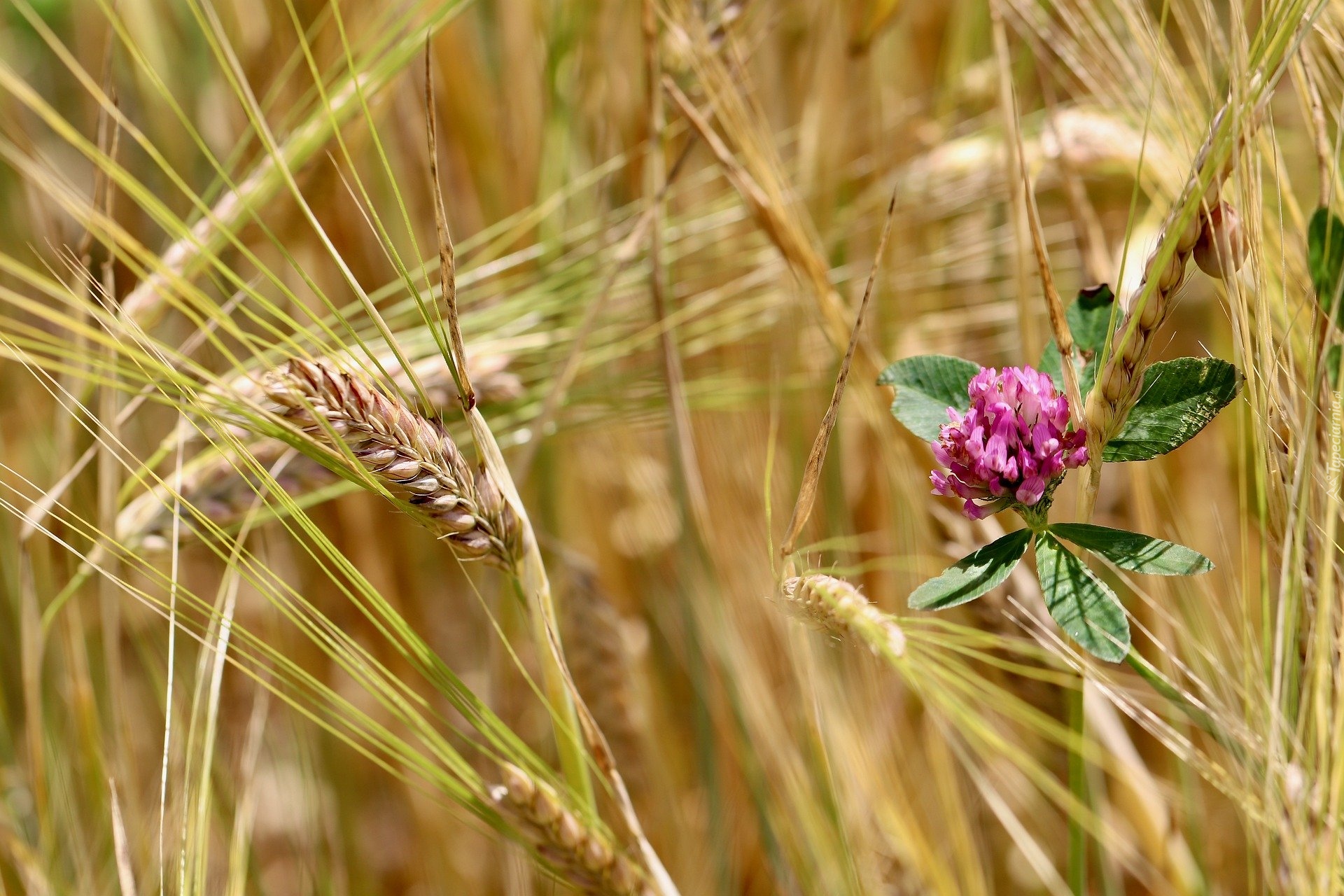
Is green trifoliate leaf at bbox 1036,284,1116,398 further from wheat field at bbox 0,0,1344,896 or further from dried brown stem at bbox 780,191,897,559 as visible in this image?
dried brown stem at bbox 780,191,897,559

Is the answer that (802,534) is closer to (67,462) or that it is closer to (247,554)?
(247,554)

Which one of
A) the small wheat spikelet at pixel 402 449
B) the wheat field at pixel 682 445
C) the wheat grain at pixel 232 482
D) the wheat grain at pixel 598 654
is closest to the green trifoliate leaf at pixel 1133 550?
the wheat field at pixel 682 445

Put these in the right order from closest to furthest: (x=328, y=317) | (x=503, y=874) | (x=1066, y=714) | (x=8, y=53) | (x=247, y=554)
A: (x=247, y=554), (x=1066, y=714), (x=328, y=317), (x=503, y=874), (x=8, y=53)

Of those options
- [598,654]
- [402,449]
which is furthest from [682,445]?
[402,449]

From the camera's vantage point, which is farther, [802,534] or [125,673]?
[125,673]

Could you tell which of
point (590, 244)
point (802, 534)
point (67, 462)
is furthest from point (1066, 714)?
point (67, 462)

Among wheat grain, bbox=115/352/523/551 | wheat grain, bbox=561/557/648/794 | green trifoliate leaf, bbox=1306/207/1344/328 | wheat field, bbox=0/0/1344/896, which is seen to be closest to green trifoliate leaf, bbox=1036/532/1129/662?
wheat field, bbox=0/0/1344/896
